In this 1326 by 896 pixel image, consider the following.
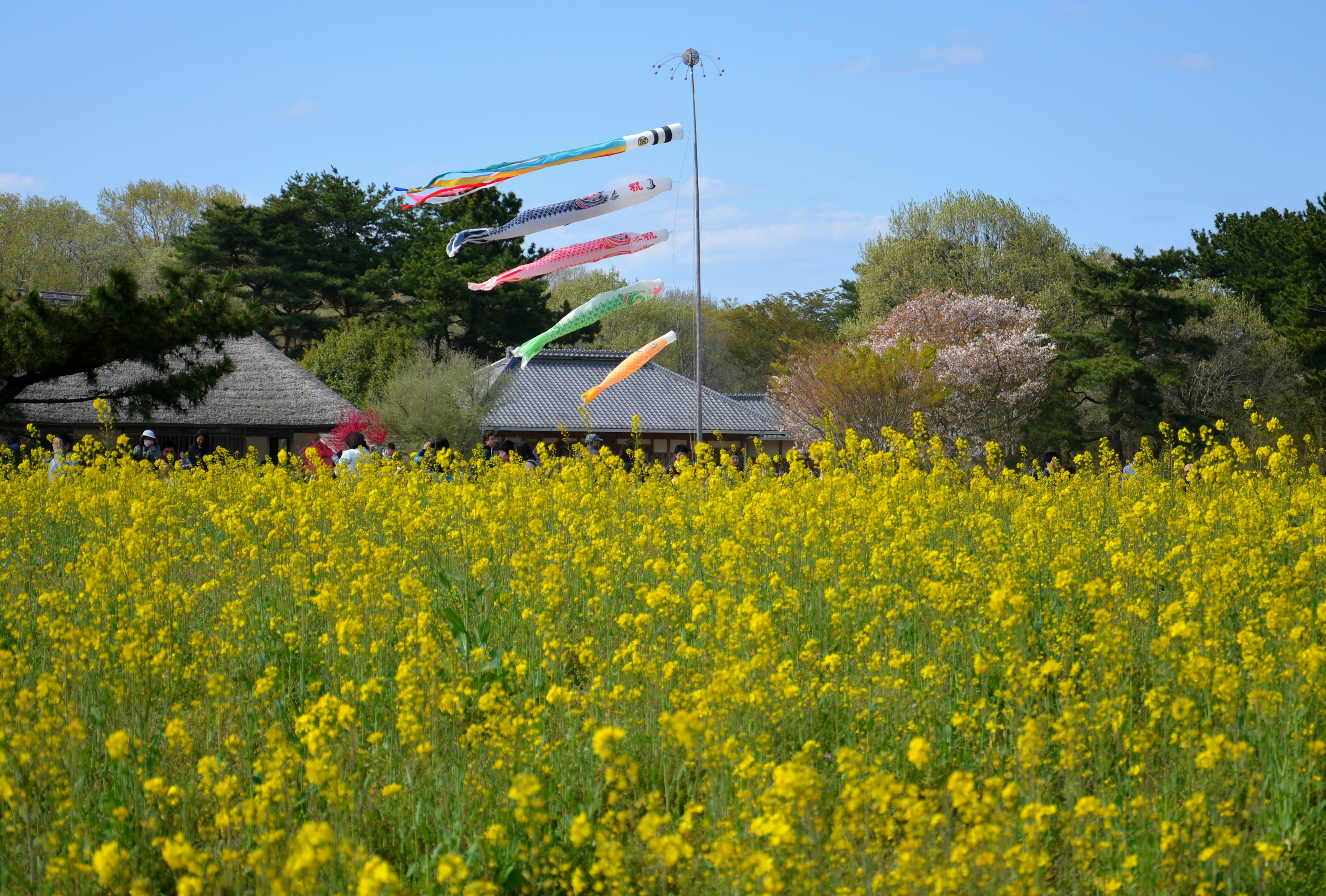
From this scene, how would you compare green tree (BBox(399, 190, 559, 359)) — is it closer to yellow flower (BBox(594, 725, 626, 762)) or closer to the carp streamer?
the carp streamer

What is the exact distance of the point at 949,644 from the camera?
409 centimetres

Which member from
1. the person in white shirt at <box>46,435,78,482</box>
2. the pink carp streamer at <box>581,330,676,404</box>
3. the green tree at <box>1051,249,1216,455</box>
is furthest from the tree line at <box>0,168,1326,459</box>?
the pink carp streamer at <box>581,330,676,404</box>

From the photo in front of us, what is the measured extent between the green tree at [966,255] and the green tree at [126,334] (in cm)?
2980

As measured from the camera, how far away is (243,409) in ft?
78.7

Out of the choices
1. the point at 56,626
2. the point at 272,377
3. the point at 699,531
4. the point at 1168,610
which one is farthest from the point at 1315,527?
the point at 272,377

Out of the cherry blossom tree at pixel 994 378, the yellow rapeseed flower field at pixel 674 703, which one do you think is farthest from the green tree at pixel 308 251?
the yellow rapeseed flower field at pixel 674 703

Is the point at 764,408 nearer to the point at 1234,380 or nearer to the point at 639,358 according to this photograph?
the point at 1234,380

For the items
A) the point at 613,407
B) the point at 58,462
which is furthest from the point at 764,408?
the point at 58,462

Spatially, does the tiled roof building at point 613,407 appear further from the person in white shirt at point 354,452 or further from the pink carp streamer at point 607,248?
the person in white shirt at point 354,452

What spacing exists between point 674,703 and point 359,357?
31248 mm

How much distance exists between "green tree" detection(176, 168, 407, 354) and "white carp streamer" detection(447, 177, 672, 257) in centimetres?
2102

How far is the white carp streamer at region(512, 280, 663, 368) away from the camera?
57.9 ft

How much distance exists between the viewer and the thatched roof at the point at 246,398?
21984mm

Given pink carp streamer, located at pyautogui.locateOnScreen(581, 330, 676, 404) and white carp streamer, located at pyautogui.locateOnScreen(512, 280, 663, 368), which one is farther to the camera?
pink carp streamer, located at pyautogui.locateOnScreen(581, 330, 676, 404)
